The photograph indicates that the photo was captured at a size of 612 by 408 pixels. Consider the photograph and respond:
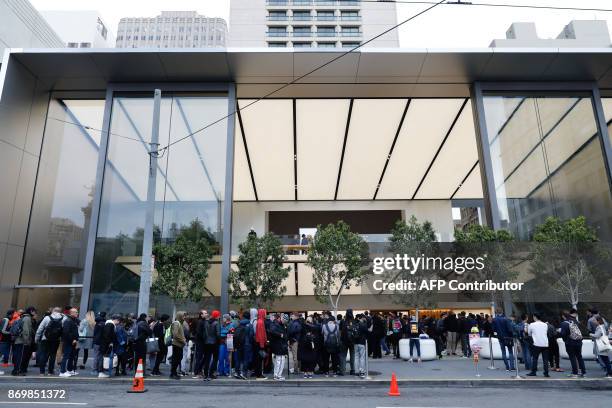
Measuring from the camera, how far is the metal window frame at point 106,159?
1566 cm

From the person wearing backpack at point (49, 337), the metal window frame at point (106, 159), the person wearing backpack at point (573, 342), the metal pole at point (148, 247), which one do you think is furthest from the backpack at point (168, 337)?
the person wearing backpack at point (573, 342)

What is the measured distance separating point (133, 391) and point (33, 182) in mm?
12653

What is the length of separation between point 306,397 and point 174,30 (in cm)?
14850

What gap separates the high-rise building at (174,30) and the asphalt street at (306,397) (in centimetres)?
13689

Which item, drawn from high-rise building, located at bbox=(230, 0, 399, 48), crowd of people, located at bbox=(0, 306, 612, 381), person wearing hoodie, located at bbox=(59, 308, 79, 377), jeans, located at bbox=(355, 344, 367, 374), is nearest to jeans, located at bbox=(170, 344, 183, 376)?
crowd of people, located at bbox=(0, 306, 612, 381)

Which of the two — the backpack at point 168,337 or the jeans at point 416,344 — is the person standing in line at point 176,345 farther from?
the jeans at point 416,344

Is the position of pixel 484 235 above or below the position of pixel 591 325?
above

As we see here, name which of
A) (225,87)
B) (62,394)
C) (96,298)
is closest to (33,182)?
(96,298)

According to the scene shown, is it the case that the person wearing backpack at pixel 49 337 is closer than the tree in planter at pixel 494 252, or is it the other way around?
the person wearing backpack at pixel 49 337

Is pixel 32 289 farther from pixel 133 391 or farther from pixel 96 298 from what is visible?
pixel 133 391

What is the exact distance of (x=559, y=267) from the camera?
1491cm

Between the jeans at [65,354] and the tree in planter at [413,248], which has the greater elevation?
the tree in planter at [413,248]

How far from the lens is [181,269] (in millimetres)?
15242

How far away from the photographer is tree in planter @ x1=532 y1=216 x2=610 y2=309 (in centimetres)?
1479
